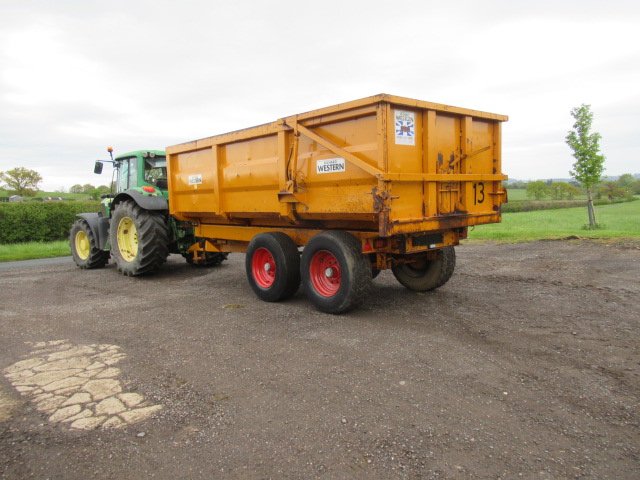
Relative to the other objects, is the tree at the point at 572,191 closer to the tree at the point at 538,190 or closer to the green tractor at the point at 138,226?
the tree at the point at 538,190

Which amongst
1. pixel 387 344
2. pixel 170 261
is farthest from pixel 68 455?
pixel 170 261

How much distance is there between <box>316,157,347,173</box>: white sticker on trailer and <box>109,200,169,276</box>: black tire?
407cm

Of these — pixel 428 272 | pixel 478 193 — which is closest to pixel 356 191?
pixel 478 193

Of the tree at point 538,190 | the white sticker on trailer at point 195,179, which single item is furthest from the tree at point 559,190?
the white sticker on trailer at point 195,179

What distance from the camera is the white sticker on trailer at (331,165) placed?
552cm

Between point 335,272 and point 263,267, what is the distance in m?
1.43

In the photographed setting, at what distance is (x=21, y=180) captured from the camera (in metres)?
36.8

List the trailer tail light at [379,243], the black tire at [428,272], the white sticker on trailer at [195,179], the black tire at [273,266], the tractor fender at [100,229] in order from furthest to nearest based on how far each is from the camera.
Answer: the tractor fender at [100,229], the white sticker on trailer at [195,179], the black tire at [428,272], the black tire at [273,266], the trailer tail light at [379,243]

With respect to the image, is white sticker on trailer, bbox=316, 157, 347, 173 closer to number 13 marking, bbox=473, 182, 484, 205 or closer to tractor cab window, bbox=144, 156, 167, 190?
number 13 marking, bbox=473, 182, 484, 205

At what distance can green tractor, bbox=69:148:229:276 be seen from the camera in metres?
8.57

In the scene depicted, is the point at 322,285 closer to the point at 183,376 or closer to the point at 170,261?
the point at 183,376

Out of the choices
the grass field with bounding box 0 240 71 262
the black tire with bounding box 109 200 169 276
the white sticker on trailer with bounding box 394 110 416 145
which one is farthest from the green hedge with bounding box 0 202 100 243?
the white sticker on trailer with bounding box 394 110 416 145

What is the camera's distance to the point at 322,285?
6066 mm

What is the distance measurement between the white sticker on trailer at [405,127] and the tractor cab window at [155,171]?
5838 millimetres
